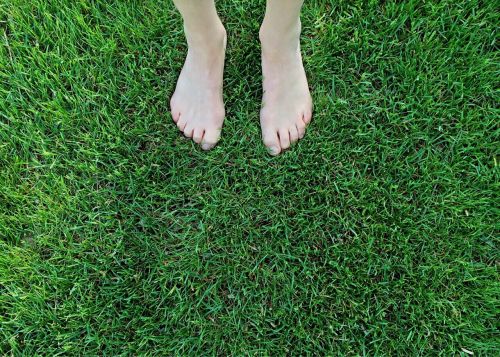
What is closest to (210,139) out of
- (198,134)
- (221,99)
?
(198,134)

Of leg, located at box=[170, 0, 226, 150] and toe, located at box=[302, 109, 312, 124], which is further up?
leg, located at box=[170, 0, 226, 150]

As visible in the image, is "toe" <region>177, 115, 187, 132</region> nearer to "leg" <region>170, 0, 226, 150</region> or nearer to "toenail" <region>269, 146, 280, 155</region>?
"leg" <region>170, 0, 226, 150</region>

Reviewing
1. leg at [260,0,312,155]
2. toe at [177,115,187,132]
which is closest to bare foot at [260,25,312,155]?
leg at [260,0,312,155]

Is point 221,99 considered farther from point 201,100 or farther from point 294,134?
point 294,134

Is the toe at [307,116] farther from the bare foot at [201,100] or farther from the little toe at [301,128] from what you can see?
the bare foot at [201,100]

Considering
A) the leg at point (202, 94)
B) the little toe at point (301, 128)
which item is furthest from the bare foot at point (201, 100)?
the little toe at point (301, 128)
